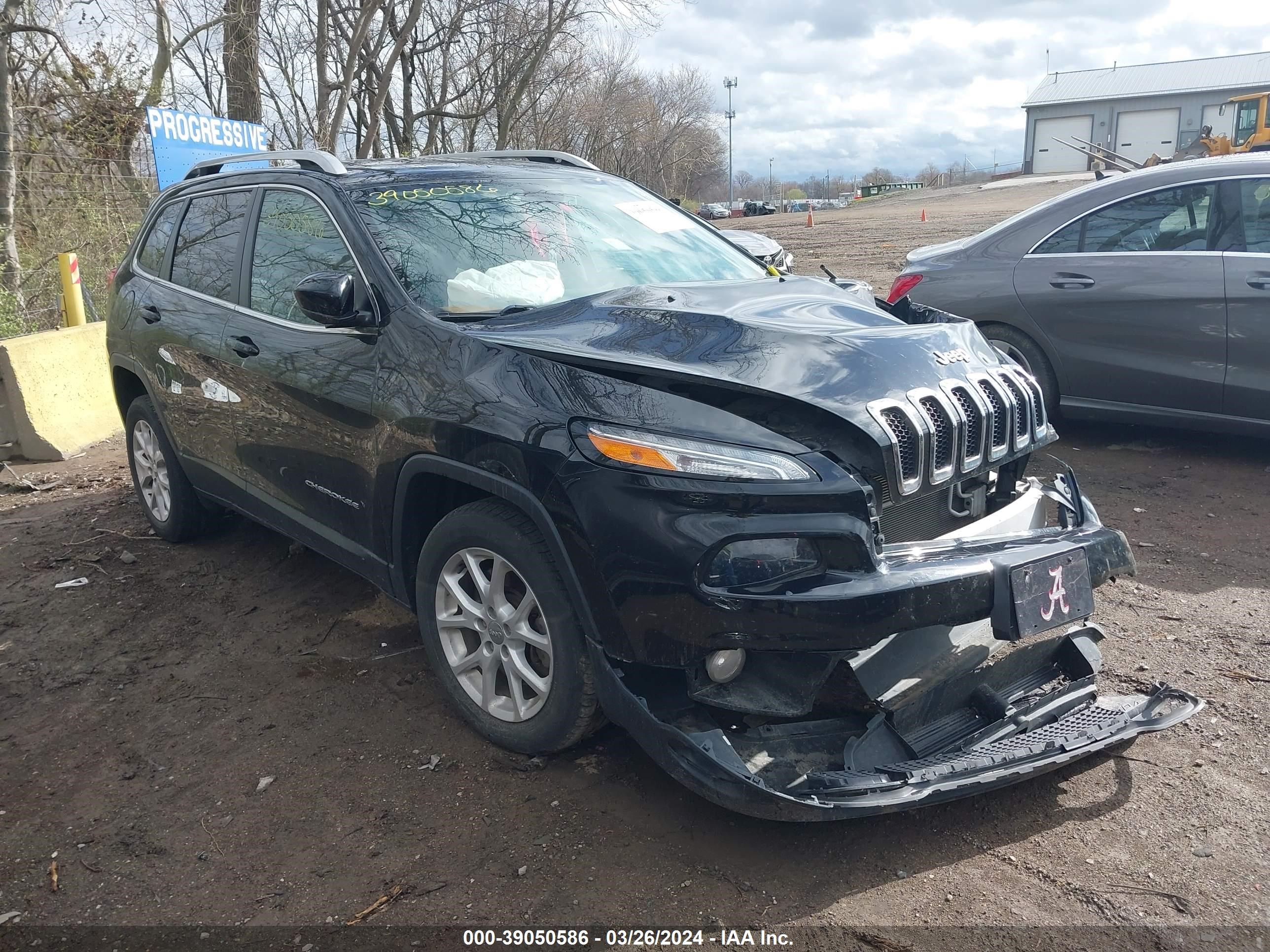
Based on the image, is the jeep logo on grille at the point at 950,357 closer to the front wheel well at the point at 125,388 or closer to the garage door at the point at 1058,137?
the front wheel well at the point at 125,388

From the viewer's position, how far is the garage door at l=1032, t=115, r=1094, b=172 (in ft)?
201

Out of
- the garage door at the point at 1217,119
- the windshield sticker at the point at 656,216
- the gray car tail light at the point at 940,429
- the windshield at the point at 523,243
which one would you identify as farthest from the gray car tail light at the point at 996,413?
the garage door at the point at 1217,119

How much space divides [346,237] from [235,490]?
147 centimetres

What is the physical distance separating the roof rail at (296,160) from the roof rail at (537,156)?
563 millimetres

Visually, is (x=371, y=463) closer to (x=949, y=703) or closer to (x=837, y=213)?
(x=949, y=703)

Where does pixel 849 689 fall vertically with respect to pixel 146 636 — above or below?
above

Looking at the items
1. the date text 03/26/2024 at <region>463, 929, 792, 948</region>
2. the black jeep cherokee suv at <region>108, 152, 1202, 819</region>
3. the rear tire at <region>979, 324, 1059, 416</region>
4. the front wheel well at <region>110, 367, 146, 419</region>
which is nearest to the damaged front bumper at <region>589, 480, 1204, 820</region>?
the black jeep cherokee suv at <region>108, 152, 1202, 819</region>

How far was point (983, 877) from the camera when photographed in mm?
2641

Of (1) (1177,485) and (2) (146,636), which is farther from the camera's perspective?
(1) (1177,485)

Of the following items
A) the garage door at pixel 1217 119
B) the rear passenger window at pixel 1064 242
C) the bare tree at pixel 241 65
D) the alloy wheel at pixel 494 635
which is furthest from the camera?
the garage door at pixel 1217 119

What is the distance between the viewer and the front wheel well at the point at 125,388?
18.0 ft

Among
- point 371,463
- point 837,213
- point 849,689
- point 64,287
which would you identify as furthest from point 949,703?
point 837,213

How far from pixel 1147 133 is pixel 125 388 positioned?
221 feet

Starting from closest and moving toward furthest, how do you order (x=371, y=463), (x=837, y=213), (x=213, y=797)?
1. (x=213, y=797)
2. (x=371, y=463)
3. (x=837, y=213)
